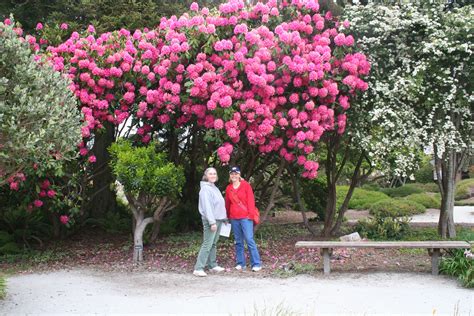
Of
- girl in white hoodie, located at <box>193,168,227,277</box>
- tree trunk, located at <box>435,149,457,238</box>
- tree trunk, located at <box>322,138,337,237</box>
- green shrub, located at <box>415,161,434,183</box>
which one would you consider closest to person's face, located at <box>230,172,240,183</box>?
girl in white hoodie, located at <box>193,168,227,277</box>

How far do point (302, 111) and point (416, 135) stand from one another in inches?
76.6

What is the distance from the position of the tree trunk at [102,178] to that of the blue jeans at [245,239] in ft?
11.4

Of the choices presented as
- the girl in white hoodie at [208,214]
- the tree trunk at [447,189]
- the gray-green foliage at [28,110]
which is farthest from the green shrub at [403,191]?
the gray-green foliage at [28,110]

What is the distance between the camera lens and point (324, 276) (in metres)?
7.45

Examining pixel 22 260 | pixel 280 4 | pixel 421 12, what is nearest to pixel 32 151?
pixel 22 260

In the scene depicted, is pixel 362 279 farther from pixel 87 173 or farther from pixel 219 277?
pixel 87 173

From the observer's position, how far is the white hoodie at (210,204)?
7.62m

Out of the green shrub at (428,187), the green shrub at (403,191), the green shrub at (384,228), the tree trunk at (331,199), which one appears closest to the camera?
the green shrub at (384,228)

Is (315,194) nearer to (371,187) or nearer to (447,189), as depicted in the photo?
(447,189)

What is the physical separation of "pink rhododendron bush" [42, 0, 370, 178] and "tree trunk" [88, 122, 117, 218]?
130 centimetres

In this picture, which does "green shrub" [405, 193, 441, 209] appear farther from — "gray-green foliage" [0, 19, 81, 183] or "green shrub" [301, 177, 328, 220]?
"gray-green foliage" [0, 19, 81, 183]

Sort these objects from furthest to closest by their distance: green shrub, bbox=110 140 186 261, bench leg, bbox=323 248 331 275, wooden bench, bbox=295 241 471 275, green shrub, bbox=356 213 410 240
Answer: green shrub, bbox=356 213 410 240 → green shrub, bbox=110 140 186 261 → bench leg, bbox=323 248 331 275 → wooden bench, bbox=295 241 471 275

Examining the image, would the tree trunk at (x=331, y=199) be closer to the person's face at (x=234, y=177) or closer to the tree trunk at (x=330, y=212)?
the tree trunk at (x=330, y=212)

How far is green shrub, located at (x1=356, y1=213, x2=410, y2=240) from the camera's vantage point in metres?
10.5
